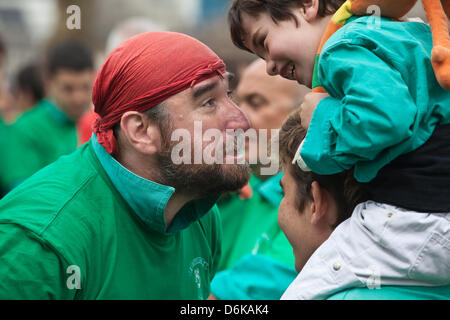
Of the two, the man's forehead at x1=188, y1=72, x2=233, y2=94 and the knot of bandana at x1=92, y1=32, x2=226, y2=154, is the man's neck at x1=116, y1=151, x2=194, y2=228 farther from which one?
the man's forehead at x1=188, y1=72, x2=233, y2=94

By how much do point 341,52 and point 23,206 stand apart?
52.5 inches

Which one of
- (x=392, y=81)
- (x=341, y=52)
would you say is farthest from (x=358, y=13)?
(x=392, y=81)

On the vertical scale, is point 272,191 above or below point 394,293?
above

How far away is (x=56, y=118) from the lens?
6770 millimetres

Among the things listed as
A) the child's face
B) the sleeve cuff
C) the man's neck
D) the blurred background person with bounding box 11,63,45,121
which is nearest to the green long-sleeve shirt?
the sleeve cuff

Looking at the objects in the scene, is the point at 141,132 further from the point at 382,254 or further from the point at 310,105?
the point at 382,254

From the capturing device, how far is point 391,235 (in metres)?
2.11

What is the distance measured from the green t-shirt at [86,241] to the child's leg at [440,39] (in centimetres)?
119

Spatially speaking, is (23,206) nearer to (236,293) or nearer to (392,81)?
(236,293)

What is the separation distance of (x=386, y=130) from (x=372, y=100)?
0.36ft

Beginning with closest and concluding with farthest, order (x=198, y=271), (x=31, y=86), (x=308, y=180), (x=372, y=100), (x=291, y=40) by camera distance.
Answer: (x=372, y=100) < (x=308, y=180) < (x=291, y=40) < (x=198, y=271) < (x=31, y=86)

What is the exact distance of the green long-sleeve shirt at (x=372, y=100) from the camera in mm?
2068

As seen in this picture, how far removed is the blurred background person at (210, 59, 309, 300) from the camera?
3.13 m

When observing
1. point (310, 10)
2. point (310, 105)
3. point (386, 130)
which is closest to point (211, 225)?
point (310, 105)
